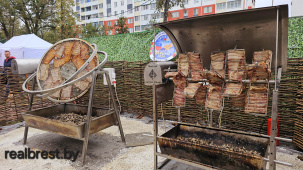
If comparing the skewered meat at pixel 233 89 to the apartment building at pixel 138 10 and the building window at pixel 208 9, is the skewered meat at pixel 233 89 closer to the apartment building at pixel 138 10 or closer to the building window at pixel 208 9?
the apartment building at pixel 138 10

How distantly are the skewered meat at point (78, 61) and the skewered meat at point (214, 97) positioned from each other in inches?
108

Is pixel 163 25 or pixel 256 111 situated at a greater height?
pixel 163 25

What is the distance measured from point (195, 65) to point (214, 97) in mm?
586

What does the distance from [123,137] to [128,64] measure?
2.69m

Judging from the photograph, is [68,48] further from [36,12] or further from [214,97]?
[36,12]

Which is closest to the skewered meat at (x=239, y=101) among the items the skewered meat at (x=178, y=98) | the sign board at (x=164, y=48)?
the skewered meat at (x=178, y=98)

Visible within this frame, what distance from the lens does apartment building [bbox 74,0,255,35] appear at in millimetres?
30719

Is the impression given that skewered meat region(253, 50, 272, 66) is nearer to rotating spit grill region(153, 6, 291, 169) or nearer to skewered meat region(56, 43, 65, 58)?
rotating spit grill region(153, 6, 291, 169)

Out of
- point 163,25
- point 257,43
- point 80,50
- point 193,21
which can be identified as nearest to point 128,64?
point 80,50

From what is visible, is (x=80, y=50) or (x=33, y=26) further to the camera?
(x=33, y=26)

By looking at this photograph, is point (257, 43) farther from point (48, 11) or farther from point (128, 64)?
point (48, 11)

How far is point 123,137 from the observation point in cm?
448

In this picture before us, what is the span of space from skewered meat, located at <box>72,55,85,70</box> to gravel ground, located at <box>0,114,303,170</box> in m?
1.79

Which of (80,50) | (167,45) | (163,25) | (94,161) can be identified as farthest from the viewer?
(167,45)
